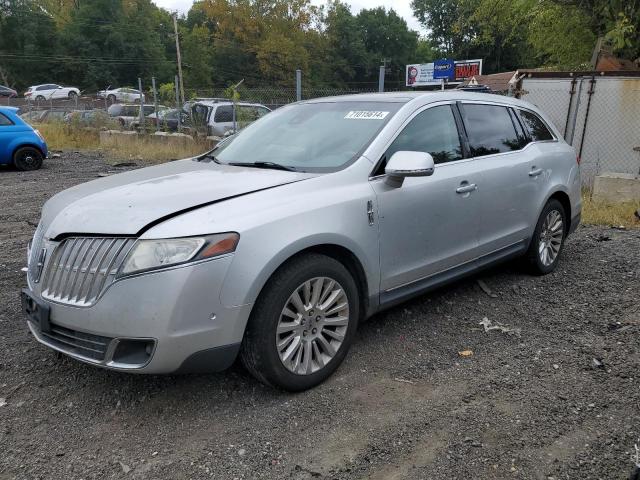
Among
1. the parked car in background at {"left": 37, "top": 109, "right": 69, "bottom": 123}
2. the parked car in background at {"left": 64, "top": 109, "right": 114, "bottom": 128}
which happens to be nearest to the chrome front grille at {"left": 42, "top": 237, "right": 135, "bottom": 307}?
the parked car in background at {"left": 64, "top": 109, "right": 114, "bottom": 128}

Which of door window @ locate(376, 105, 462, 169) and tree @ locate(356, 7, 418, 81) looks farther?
tree @ locate(356, 7, 418, 81)


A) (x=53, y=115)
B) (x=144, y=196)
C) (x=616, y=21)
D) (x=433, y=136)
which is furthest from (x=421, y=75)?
(x=144, y=196)

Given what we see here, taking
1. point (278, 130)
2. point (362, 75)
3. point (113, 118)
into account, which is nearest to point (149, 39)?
point (362, 75)

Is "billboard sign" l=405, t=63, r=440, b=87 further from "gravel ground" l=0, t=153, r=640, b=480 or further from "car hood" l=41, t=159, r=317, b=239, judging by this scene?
"car hood" l=41, t=159, r=317, b=239

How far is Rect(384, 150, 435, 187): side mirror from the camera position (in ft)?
11.0

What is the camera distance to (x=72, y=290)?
111 inches

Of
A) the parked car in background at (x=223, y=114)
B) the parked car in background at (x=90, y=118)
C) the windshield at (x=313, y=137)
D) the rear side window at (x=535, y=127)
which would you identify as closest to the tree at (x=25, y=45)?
the parked car in background at (x=90, y=118)

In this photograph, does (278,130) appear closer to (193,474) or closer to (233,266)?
(233,266)

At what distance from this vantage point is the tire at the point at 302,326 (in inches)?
114

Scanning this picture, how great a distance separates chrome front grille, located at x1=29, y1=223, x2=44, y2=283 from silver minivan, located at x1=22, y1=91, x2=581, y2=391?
19 millimetres

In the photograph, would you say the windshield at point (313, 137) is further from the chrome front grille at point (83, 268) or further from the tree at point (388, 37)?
the tree at point (388, 37)

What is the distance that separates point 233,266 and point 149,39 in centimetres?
7220

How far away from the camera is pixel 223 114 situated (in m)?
15.4

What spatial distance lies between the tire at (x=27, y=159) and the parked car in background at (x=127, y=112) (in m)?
6.17
